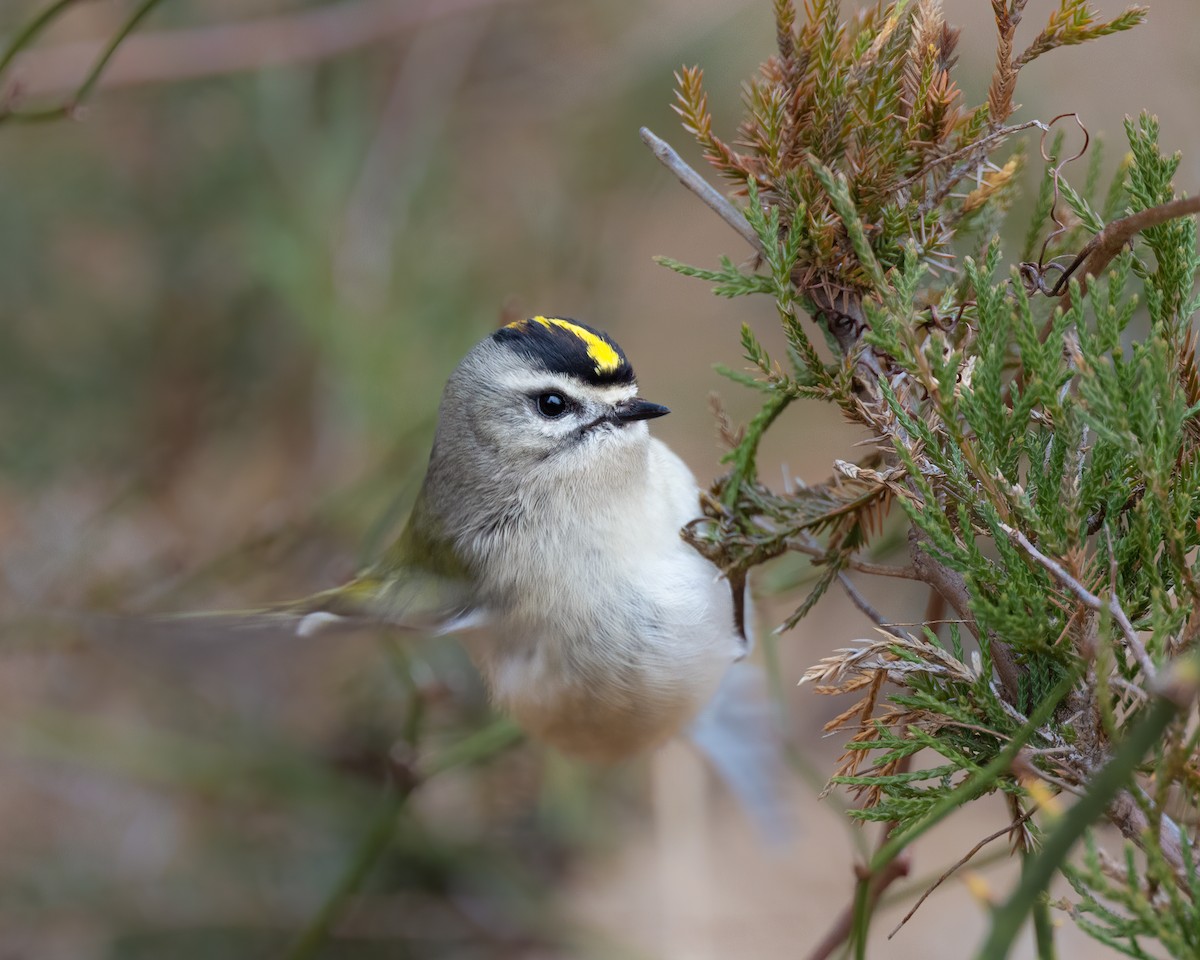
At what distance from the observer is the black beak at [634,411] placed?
148 cm

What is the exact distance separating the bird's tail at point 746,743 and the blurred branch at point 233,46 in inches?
68.4

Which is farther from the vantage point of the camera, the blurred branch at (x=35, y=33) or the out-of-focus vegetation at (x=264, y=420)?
the out-of-focus vegetation at (x=264, y=420)

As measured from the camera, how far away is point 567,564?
150cm

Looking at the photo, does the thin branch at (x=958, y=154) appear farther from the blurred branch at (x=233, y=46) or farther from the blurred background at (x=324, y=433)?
the blurred branch at (x=233, y=46)

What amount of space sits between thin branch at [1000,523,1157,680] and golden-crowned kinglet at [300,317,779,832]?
67 cm

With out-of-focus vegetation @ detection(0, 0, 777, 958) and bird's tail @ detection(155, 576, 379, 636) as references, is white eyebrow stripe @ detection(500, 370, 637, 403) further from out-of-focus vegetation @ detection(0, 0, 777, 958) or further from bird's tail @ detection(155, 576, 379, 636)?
out-of-focus vegetation @ detection(0, 0, 777, 958)

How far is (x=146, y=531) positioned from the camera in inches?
109

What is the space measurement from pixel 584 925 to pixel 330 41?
2160 mm

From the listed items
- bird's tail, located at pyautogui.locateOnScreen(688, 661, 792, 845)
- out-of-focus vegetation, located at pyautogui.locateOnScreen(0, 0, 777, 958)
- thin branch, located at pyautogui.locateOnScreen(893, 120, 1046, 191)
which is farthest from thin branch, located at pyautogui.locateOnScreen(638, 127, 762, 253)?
bird's tail, located at pyautogui.locateOnScreen(688, 661, 792, 845)

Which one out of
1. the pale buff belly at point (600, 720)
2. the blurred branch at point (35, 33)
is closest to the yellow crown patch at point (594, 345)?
the pale buff belly at point (600, 720)

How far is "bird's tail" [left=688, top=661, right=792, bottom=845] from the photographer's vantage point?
2.46 meters

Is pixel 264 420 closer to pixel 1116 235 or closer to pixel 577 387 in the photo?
pixel 577 387

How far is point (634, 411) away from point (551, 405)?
13 cm

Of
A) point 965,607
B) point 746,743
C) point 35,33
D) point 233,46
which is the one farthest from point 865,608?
point 233,46
